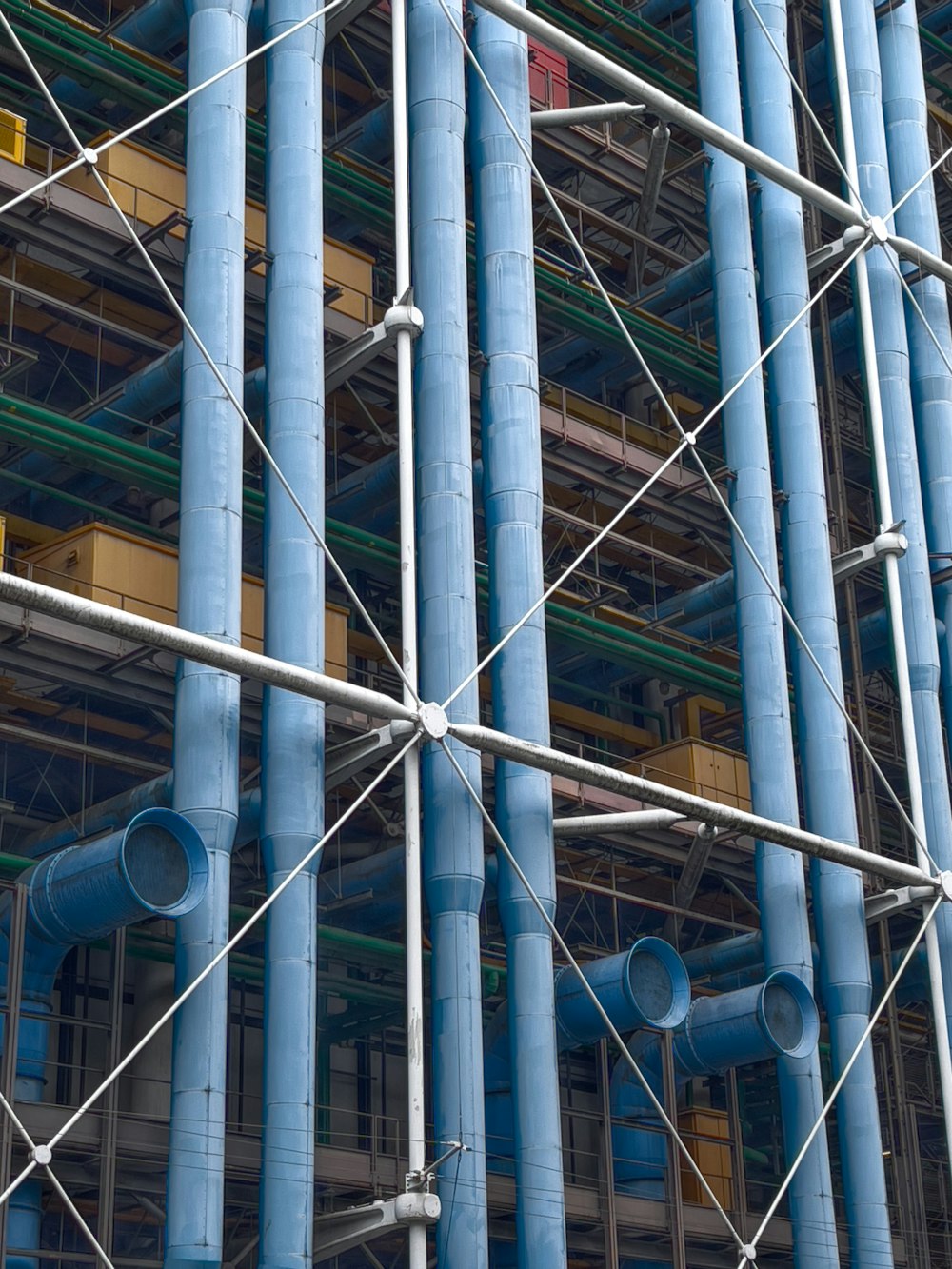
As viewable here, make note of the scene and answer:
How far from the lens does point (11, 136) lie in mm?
21141

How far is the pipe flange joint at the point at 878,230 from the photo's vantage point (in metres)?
25.8

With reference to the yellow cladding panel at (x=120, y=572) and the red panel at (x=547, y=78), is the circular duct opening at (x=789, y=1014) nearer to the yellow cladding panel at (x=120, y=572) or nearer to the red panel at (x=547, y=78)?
the yellow cladding panel at (x=120, y=572)

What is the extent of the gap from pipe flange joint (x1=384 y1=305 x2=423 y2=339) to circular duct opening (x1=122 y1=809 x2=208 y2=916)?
221 inches

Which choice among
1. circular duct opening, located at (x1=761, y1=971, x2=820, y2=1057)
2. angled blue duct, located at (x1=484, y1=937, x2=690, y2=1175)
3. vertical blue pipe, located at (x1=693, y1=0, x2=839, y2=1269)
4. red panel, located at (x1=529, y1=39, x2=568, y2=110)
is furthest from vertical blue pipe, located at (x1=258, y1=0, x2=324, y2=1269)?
red panel, located at (x1=529, y1=39, x2=568, y2=110)

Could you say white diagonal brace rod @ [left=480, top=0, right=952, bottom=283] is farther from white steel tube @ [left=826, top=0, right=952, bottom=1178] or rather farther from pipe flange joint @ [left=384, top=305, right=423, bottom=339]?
pipe flange joint @ [left=384, top=305, right=423, bottom=339]

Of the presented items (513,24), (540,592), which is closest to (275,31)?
(513,24)

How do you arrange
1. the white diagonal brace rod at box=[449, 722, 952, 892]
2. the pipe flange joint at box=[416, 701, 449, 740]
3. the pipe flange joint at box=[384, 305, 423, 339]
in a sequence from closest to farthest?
the pipe flange joint at box=[416, 701, 449, 740], the white diagonal brace rod at box=[449, 722, 952, 892], the pipe flange joint at box=[384, 305, 423, 339]

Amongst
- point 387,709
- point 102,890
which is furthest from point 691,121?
point 102,890

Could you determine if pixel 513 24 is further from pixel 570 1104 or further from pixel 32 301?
pixel 570 1104

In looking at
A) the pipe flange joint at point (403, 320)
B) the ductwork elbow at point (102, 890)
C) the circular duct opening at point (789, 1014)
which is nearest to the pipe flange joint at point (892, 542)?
the circular duct opening at point (789, 1014)

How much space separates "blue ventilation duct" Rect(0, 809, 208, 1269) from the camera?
1689 cm

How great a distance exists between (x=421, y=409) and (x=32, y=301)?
5.65m

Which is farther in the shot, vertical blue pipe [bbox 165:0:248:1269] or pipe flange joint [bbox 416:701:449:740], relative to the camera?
pipe flange joint [bbox 416:701:449:740]

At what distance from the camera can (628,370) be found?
30.8 meters
